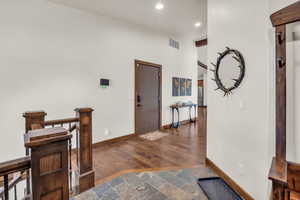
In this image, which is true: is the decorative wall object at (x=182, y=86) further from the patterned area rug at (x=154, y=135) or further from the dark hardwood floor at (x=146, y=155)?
the dark hardwood floor at (x=146, y=155)

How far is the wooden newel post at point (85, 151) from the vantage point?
2.17 m

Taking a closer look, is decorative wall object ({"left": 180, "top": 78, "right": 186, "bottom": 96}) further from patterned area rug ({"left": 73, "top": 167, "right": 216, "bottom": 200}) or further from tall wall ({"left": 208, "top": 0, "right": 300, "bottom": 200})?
patterned area rug ({"left": 73, "top": 167, "right": 216, "bottom": 200})

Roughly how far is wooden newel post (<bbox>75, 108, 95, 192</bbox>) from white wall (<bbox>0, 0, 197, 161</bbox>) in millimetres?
1459

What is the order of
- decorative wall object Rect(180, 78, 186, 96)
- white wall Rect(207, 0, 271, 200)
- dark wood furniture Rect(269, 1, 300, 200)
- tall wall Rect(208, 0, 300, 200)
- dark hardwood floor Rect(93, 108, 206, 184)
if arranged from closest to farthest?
dark wood furniture Rect(269, 1, 300, 200), tall wall Rect(208, 0, 300, 200), white wall Rect(207, 0, 271, 200), dark hardwood floor Rect(93, 108, 206, 184), decorative wall object Rect(180, 78, 186, 96)

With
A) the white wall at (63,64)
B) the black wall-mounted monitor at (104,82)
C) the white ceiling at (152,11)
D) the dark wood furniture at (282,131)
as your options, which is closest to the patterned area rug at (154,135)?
the white wall at (63,64)

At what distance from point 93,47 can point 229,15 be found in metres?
2.87

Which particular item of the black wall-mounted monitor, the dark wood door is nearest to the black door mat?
the dark wood door

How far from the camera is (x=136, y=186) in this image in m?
2.22

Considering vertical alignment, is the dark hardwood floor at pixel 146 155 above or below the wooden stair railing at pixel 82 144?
below

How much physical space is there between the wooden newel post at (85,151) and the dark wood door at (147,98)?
245 cm

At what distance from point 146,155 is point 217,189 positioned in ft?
5.03

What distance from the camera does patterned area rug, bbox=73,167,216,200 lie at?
2.01 meters

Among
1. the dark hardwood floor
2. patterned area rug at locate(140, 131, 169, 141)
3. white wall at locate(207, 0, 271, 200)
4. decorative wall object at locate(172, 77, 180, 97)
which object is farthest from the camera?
decorative wall object at locate(172, 77, 180, 97)

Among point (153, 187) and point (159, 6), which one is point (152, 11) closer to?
point (159, 6)
